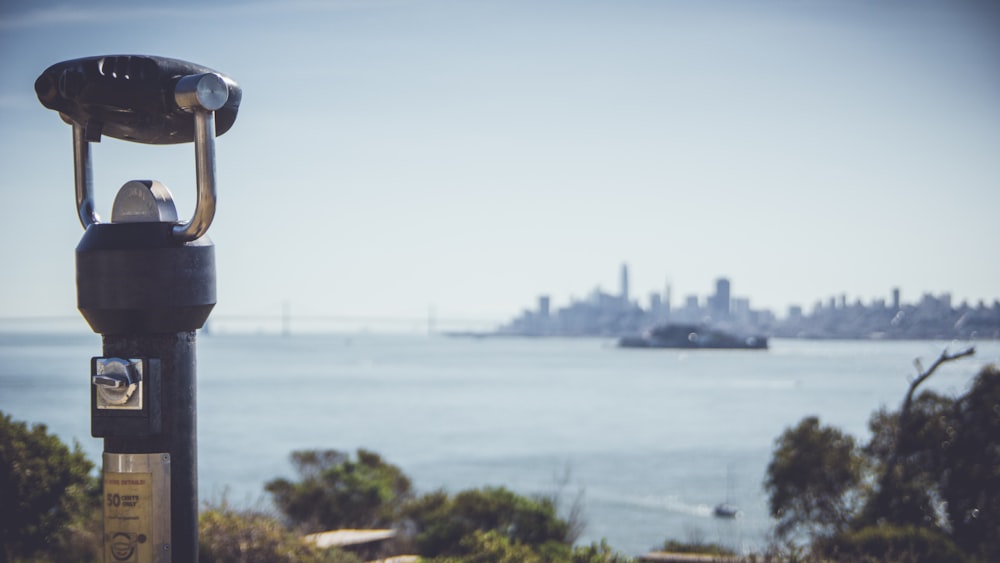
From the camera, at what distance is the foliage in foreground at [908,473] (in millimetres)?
10867

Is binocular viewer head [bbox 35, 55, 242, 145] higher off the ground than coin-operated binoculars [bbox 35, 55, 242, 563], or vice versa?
binocular viewer head [bbox 35, 55, 242, 145]

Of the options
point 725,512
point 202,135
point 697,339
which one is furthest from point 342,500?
point 697,339

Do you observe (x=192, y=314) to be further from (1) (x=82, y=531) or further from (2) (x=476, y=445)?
(2) (x=476, y=445)

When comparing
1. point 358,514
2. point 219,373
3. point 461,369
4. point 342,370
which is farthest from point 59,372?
point 358,514

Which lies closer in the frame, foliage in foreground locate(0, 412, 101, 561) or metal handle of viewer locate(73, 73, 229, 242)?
metal handle of viewer locate(73, 73, 229, 242)

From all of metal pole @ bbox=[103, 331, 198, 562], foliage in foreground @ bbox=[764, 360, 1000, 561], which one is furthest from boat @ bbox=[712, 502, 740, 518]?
metal pole @ bbox=[103, 331, 198, 562]

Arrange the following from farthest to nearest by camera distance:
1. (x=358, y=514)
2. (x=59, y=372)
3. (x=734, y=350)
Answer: (x=734, y=350) < (x=59, y=372) < (x=358, y=514)

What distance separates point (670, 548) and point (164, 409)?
812cm

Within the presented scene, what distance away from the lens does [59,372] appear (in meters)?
106

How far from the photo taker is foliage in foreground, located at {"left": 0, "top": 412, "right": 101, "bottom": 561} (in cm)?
522

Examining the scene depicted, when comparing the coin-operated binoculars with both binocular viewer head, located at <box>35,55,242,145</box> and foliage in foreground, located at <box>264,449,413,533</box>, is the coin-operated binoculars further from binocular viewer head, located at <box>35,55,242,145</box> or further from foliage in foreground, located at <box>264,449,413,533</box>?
foliage in foreground, located at <box>264,449,413,533</box>

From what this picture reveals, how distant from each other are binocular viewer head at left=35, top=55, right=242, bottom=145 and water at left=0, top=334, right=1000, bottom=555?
6.38 meters

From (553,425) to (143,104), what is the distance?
55.2 metres

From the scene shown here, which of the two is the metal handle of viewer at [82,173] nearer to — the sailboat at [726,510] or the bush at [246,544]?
the bush at [246,544]
